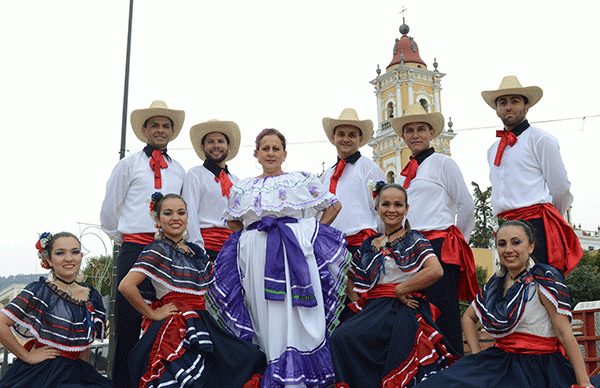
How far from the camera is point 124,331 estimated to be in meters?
4.82

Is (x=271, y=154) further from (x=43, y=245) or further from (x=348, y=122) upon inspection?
(x=43, y=245)

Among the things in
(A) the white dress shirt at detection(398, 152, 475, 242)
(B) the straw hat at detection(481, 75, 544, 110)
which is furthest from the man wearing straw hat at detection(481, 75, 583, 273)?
(A) the white dress shirt at detection(398, 152, 475, 242)

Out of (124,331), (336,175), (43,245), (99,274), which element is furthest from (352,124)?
(99,274)

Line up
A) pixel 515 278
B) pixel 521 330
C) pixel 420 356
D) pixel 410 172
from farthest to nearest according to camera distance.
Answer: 1. pixel 410 172
2. pixel 420 356
3. pixel 515 278
4. pixel 521 330

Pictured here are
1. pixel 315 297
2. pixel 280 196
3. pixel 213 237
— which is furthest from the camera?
pixel 213 237

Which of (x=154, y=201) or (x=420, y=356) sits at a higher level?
(x=154, y=201)

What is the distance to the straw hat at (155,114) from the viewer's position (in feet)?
17.9

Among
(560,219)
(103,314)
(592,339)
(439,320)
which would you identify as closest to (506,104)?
(560,219)

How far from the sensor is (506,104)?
490 centimetres

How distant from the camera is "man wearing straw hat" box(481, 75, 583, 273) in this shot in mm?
4402

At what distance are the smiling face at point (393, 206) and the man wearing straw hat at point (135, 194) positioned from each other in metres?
1.98

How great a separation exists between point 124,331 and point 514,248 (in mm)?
3125

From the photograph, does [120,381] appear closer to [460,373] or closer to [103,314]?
[103,314]

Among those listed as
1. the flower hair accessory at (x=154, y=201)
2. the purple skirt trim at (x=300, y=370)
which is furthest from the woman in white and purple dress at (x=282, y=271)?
the flower hair accessory at (x=154, y=201)
